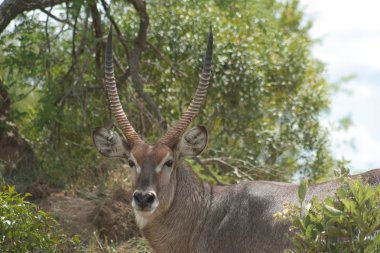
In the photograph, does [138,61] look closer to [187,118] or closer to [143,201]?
[187,118]

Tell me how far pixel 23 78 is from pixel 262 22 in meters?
4.36

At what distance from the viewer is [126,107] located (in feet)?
39.5

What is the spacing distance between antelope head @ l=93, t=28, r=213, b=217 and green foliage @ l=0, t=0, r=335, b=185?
2.69 metres

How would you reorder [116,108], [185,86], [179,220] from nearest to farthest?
[179,220] < [116,108] < [185,86]

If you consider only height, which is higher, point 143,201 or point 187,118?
point 187,118

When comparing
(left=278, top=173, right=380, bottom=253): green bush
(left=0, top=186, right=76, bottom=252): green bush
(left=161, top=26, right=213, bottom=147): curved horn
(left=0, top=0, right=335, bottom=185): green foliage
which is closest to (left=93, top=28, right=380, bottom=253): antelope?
(left=161, top=26, right=213, bottom=147): curved horn

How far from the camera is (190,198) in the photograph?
8594mm

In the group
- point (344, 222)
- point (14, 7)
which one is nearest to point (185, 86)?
point (14, 7)

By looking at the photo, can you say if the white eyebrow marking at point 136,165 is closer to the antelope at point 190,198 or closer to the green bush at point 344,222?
the antelope at point 190,198

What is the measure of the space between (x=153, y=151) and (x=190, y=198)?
28.5 inches

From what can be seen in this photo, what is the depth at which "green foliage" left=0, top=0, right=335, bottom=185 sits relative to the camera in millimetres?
12070

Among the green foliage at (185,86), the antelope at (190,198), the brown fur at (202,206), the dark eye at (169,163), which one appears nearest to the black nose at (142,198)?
the antelope at (190,198)

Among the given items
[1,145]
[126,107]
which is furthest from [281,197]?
[1,145]

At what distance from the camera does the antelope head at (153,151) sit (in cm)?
795
